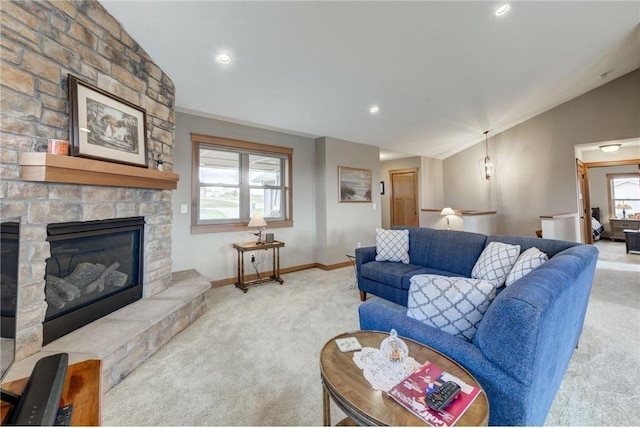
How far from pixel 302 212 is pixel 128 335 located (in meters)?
3.27

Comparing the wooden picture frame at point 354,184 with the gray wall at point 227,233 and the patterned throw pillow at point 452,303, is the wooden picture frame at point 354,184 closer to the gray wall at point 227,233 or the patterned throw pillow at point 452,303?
the gray wall at point 227,233

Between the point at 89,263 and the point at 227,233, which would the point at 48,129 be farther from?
the point at 227,233

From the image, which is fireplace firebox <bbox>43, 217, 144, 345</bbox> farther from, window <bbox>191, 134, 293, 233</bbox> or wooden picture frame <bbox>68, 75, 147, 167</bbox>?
window <bbox>191, 134, 293, 233</bbox>

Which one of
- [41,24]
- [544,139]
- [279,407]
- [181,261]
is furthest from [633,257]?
[41,24]

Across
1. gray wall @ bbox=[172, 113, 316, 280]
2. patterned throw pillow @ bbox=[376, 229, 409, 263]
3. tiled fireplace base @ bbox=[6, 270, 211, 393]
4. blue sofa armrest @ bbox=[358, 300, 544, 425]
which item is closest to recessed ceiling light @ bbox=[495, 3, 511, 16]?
patterned throw pillow @ bbox=[376, 229, 409, 263]

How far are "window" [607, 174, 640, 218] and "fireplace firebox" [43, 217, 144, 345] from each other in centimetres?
1152

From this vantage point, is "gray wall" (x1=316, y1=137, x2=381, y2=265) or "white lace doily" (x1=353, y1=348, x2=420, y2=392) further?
"gray wall" (x1=316, y1=137, x2=381, y2=265)

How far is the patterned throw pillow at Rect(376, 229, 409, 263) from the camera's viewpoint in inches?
131

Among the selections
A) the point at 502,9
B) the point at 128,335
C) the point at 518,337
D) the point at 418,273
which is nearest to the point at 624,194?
the point at 502,9

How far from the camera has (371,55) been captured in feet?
9.21

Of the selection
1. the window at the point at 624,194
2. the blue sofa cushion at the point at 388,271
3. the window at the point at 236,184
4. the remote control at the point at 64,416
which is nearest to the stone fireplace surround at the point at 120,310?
Answer: the remote control at the point at 64,416

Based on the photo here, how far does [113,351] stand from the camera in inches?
67.7

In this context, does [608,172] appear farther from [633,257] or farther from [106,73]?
[106,73]

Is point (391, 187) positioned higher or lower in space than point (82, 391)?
higher
